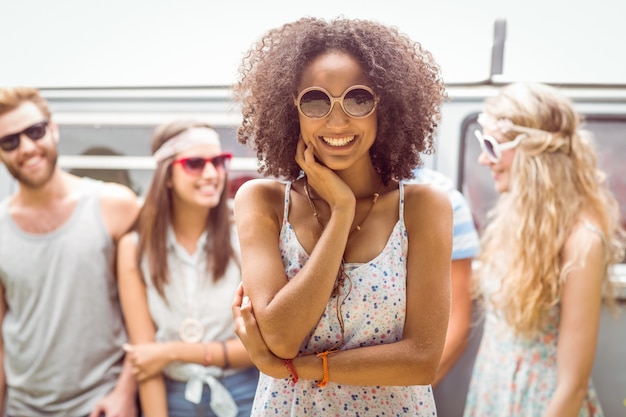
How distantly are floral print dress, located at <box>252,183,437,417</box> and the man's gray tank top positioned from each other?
1.47 meters

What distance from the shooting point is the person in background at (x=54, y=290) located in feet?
8.77

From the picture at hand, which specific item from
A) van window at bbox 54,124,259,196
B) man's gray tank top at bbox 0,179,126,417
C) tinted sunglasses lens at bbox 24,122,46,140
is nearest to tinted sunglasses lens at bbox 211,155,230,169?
van window at bbox 54,124,259,196

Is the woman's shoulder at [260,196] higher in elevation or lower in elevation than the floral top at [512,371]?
higher

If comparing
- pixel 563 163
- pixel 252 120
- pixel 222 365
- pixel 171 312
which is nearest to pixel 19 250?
pixel 171 312

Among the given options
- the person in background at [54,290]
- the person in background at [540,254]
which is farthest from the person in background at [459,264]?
the person in background at [54,290]

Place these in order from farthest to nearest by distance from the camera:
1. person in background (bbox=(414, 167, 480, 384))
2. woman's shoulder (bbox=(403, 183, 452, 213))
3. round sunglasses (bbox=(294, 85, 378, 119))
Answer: person in background (bbox=(414, 167, 480, 384))
woman's shoulder (bbox=(403, 183, 452, 213))
round sunglasses (bbox=(294, 85, 378, 119))

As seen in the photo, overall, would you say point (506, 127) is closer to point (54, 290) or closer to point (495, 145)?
point (495, 145)

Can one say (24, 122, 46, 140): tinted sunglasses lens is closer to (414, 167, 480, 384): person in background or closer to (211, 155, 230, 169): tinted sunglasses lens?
(211, 155, 230, 169): tinted sunglasses lens

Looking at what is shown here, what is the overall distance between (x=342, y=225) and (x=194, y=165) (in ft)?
4.83

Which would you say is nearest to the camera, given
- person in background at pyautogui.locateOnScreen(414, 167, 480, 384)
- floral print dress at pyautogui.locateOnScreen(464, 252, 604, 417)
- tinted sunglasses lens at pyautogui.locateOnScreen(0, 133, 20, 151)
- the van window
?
floral print dress at pyautogui.locateOnScreen(464, 252, 604, 417)

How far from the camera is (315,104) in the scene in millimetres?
1285

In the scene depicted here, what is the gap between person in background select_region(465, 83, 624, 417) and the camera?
2.26 metres

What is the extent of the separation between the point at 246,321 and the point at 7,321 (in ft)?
6.17

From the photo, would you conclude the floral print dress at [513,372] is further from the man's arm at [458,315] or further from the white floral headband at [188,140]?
the white floral headband at [188,140]
